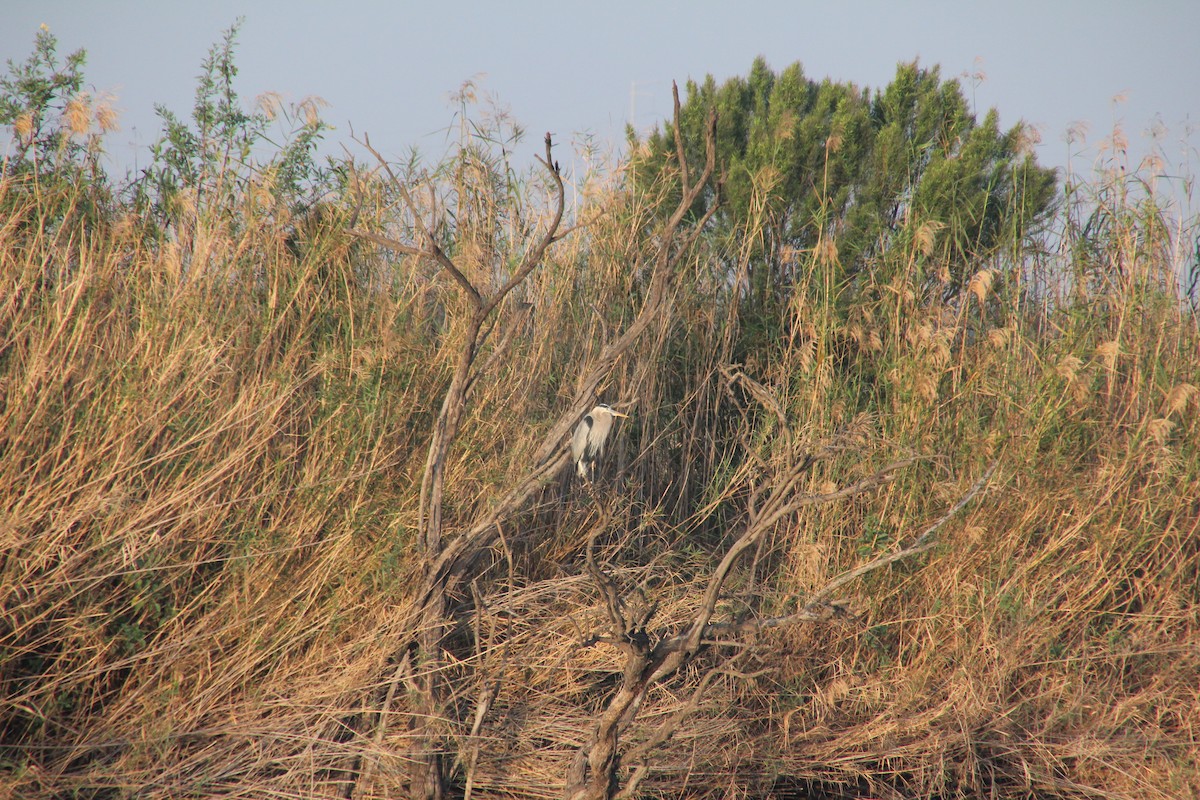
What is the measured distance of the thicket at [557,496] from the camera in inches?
108

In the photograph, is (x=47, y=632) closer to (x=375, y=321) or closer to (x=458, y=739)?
(x=458, y=739)

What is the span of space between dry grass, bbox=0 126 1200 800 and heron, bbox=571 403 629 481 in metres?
0.14

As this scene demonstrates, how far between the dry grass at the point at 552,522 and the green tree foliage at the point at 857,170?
1.55 ft

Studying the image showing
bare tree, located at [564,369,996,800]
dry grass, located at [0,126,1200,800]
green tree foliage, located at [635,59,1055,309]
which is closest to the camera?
bare tree, located at [564,369,996,800]

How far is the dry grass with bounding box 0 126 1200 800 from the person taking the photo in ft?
8.97

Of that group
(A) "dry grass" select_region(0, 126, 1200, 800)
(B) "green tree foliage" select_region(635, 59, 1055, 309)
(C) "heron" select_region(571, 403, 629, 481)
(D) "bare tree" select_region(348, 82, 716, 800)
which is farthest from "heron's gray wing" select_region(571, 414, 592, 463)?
(B) "green tree foliage" select_region(635, 59, 1055, 309)

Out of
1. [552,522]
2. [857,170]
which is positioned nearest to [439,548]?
[552,522]

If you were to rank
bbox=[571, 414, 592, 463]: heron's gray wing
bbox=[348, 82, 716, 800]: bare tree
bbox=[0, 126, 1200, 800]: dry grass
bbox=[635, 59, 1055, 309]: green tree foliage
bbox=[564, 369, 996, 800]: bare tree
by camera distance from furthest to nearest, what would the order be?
bbox=[635, 59, 1055, 309]: green tree foliage
bbox=[571, 414, 592, 463]: heron's gray wing
bbox=[348, 82, 716, 800]: bare tree
bbox=[0, 126, 1200, 800]: dry grass
bbox=[564, 369, 996, 800]: bare tree

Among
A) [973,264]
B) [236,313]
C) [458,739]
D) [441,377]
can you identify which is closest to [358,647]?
[458,739]

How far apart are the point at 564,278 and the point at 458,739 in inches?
74.8

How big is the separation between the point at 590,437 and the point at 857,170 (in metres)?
2.41

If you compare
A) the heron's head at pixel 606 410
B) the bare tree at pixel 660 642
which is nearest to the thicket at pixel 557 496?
the bare tree at pixel 660 642

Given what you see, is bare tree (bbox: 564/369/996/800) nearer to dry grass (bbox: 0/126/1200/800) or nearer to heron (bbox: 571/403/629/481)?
dry grass (bbox: 0/126/1200/800)

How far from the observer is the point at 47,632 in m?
2.61
